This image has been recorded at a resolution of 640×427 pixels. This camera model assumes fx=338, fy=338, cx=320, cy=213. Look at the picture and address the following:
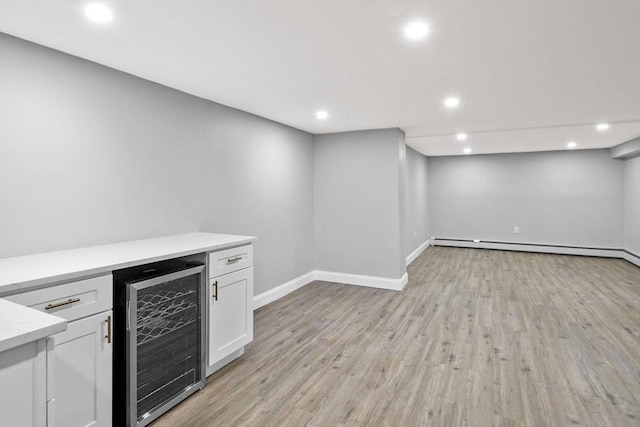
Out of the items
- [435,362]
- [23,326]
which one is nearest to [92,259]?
[23,326]

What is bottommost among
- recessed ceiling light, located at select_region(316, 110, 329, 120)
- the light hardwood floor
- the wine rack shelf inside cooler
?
the light hardwood floor

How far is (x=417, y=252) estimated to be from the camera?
22.9ft

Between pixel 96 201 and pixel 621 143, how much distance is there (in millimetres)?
7816

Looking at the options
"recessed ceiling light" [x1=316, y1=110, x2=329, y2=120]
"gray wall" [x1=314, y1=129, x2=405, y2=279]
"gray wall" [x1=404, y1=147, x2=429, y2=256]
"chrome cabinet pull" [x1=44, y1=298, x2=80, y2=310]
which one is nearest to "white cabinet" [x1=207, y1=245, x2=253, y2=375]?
"chrome cabinet pull" [x1=44, y1=298, x2=80, y2=310]

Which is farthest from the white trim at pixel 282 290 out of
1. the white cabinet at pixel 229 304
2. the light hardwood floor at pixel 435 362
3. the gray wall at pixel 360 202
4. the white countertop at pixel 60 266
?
the white countertop at pixel 60 266

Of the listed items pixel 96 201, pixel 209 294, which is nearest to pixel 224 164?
pixel 96 201

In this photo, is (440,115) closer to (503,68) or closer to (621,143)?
(503,68)

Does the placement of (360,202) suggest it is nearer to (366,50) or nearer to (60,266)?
(366,50)

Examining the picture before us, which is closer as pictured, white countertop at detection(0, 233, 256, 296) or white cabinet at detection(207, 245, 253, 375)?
white countertop at detection(0, 233, 256, 296)

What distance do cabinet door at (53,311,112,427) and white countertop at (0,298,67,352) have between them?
0.47m

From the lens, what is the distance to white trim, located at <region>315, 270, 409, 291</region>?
4.53 m

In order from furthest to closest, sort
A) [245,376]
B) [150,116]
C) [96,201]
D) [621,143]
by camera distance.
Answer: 1. [621,143]
2. [150,116]
3. [245,376]
4. [96,201]

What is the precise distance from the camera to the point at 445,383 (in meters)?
2.33

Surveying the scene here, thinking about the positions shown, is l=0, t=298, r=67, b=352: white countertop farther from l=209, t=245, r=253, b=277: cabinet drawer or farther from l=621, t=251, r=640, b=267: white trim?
l=621, t=251, r=640, b=267: white trim
